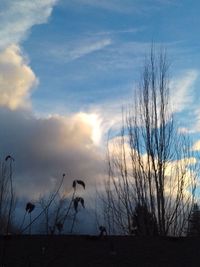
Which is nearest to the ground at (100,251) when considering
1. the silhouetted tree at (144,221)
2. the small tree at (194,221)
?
the silhouetted tree at (144,221)

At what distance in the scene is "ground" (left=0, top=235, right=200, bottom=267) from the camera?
31.0ft

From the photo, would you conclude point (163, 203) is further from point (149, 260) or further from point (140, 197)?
point (149, 260)

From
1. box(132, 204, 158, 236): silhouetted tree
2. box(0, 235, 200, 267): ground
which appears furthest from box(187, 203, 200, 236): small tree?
box(0, 235, 200, 267): ground

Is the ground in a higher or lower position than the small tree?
lower

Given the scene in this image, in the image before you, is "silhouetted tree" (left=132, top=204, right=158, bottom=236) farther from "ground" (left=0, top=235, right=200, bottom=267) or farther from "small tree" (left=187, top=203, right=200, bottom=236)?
"ground" (left=0, top=235, right=200, bottom=267)

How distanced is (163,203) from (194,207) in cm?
132

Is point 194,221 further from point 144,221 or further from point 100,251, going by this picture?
point 100,251

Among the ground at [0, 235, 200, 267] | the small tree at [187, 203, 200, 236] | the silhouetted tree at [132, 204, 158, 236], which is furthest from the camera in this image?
the small tree at [187, 203, 200, 236]

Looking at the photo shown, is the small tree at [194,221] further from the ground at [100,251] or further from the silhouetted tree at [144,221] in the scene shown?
the ground at [100,251]

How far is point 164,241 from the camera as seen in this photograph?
11391mm

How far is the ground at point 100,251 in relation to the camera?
9.45 metres

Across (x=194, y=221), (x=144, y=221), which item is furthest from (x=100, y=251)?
(x=194, y=221)

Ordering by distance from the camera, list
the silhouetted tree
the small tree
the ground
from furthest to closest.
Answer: the small tree < the silhouetted tree < the ground

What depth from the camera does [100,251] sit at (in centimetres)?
1032
